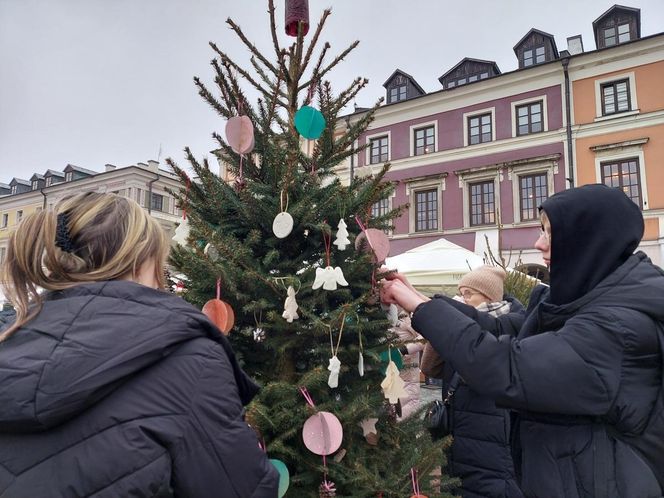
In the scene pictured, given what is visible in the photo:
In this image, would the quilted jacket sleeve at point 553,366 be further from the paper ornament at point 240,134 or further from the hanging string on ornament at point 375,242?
the paper ornament at point 240,134

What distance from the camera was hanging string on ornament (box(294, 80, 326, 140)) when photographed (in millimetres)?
1868

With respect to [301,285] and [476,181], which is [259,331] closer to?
[301,285]

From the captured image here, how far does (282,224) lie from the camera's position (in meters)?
1.72

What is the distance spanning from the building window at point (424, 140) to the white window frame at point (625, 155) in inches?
251

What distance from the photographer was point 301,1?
81.9 inches

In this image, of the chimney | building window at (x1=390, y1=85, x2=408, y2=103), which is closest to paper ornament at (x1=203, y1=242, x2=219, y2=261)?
building window at (x1=390, y1=85, x2=408, y2=103)

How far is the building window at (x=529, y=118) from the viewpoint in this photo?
58.1 feet

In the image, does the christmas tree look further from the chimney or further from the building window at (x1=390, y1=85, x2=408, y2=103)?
the chimney

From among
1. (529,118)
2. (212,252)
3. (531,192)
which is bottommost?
(212,252)

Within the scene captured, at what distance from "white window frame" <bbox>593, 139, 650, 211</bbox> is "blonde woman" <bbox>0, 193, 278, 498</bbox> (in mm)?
17796

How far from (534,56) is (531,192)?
20.2 feet

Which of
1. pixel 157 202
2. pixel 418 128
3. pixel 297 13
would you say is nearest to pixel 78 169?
pixel 157 202

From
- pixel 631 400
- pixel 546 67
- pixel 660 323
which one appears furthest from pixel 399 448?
pixel 546 67

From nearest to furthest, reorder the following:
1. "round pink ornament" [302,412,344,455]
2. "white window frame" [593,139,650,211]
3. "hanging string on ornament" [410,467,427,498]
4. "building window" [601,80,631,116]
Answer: "round pink ornament" [302,412,344,455] < "hanging string on ornament" [410,467,427,498] < "white window frame" [593,139,650,211] < "building window" [601,80,631,116]
